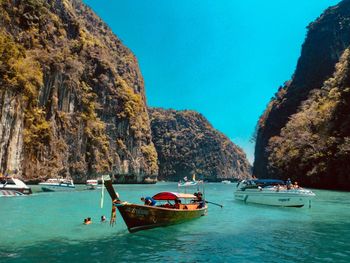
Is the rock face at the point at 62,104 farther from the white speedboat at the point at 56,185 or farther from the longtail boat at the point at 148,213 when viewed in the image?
the longtail boat at the point at 148,213

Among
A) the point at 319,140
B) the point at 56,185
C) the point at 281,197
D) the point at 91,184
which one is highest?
the point at 319,140

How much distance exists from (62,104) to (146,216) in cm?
7374

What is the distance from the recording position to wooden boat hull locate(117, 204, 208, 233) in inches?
862

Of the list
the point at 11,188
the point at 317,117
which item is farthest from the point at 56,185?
the point at 317,117

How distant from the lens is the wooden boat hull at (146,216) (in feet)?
71.8

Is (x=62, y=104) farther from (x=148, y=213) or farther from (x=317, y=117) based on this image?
(x=148, y=213)

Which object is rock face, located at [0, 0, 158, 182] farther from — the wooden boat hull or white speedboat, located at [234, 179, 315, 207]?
the wooden boat hull

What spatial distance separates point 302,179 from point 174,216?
66556 millimetres

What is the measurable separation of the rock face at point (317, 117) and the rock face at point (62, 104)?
49.7 m

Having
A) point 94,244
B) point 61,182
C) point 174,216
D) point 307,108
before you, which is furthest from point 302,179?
point 94,244

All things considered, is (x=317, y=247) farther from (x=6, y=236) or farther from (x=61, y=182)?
(x=61, y=182)

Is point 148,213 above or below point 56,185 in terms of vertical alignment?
below

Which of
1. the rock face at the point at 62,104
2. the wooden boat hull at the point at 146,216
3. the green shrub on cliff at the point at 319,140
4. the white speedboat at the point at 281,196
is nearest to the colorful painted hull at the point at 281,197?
the white speedboat at the point at 281,196

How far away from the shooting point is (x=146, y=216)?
74.0ft
